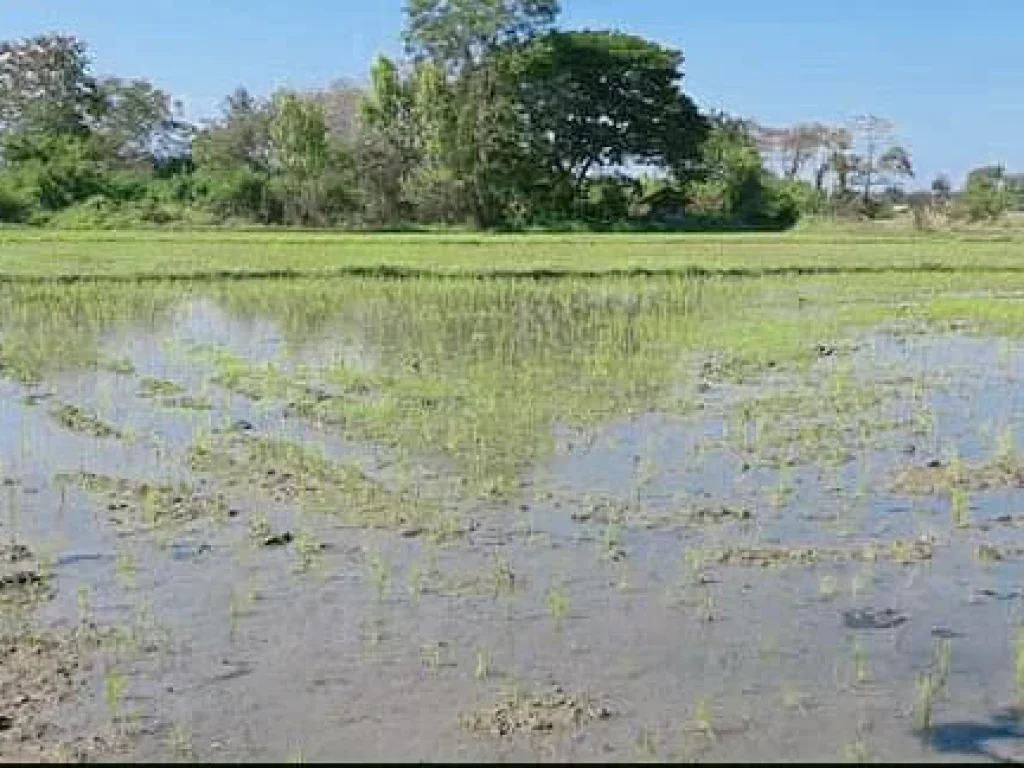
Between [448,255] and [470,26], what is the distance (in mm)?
21910

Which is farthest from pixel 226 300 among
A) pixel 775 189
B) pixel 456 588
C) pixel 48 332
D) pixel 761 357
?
pixel 775 189

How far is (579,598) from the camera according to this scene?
16.7 feet

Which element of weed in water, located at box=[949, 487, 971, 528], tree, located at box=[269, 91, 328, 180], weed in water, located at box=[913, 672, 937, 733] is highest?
tree, located at box=[269, 91, 328, 180]

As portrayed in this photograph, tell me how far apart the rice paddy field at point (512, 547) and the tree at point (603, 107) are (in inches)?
1362

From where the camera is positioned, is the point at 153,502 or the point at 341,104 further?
the point at 341,104

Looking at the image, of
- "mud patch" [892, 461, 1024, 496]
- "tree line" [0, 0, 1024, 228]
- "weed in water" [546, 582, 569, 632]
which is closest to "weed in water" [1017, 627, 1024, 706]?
"weed in water" [546, 582, 569, 632]

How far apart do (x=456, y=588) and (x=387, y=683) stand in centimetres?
103

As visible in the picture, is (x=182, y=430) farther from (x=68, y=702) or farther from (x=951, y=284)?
(x=951, y=284)

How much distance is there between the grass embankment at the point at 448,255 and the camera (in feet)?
74.4

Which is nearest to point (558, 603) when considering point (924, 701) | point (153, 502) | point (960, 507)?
point (924, 701)

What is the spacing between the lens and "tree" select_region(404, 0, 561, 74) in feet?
151

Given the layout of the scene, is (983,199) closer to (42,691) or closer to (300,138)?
(300,138)

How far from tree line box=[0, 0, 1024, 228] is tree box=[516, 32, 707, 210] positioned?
0.07m

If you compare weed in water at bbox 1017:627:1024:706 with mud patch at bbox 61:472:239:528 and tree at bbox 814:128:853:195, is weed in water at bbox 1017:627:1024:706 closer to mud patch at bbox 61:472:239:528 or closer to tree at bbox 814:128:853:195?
mud patch at bbox 61:472:239:528
